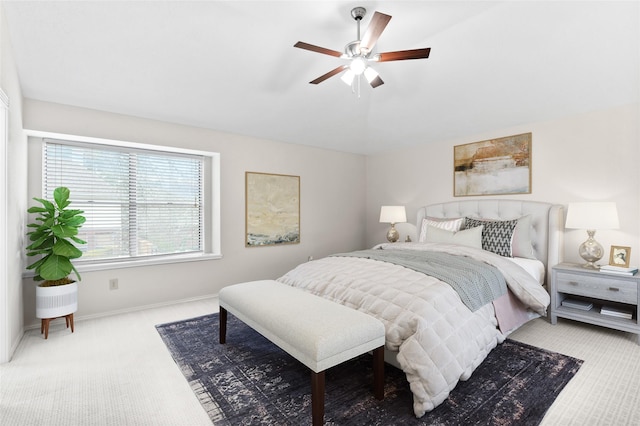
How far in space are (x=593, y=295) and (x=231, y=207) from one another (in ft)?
13.5

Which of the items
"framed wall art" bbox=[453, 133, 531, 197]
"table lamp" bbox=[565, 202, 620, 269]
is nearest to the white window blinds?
"framed wall art" bbox=[453, 133, 531, 197]

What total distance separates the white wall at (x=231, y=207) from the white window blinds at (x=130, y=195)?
11.1 inches

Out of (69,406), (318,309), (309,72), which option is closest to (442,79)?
(309,72)

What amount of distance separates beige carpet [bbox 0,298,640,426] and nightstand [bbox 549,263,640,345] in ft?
0.51

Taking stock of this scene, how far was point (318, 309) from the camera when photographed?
1967 millimetres

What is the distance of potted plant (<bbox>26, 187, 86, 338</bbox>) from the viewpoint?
8.88 feet

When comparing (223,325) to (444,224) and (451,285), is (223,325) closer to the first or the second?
(451,285)

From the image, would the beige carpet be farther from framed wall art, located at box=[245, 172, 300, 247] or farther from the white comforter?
framed wall art, located at box=[245, 172, 300, 247]

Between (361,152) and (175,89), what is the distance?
10.9ft

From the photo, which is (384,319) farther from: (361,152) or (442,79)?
(361,152)

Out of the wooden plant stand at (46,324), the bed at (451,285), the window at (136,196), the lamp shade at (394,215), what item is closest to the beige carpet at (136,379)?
the wooden plant stand at (46,324)

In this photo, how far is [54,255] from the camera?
2.75m

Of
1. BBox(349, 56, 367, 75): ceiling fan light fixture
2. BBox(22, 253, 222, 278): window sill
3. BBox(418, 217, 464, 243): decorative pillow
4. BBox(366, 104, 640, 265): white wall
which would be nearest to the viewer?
BBox(349, 56, 367, 75): ceiling fan light fixture

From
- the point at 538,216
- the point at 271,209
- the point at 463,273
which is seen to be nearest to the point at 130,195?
the point at 271,209
